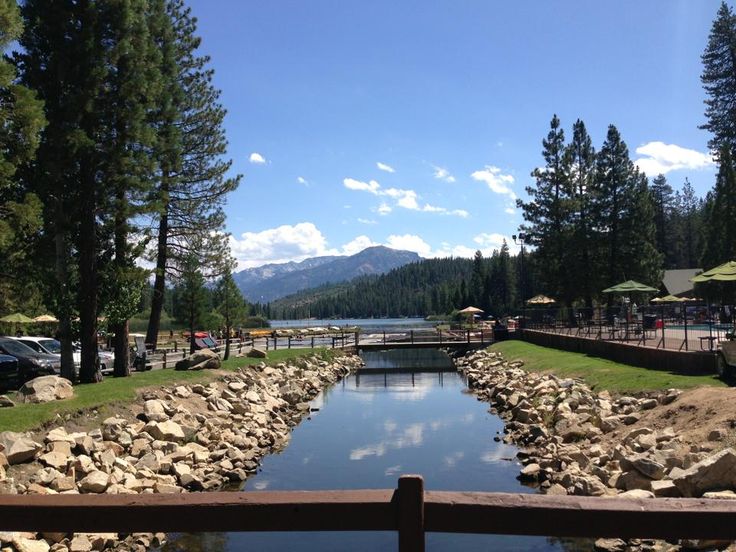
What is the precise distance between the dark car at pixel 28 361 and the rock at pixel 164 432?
19.7ft

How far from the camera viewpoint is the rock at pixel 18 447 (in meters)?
11.6

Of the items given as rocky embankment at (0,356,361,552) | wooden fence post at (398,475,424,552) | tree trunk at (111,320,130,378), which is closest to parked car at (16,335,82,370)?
tree trunk at (111,320,130,378)

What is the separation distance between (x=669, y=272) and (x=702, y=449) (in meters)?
64.5

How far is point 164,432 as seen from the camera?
16141 millimetres

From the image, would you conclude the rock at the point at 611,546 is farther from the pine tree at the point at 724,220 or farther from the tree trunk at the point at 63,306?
the pine tree at the point at 724,220

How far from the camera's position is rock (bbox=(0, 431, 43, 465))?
37.9 ft

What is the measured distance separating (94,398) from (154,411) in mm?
1648

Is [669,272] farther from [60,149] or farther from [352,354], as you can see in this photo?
[60,149]

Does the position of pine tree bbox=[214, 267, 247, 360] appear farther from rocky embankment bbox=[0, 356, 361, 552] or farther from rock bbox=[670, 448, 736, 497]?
rock bbox=[670, 448, 736, 497]

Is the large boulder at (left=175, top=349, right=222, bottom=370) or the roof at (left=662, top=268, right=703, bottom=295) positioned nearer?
the large boulder at (left=175, top=349, right=222, bottom=370)

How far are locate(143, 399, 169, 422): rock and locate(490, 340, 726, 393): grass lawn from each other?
13286mm

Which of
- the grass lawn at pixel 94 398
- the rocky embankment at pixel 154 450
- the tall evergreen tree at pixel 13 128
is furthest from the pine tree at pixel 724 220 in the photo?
the tall evergreen tree at pixel 13 128

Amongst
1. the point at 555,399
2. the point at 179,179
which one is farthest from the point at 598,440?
the point at 179,179

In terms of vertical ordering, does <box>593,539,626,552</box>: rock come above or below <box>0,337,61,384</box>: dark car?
below
